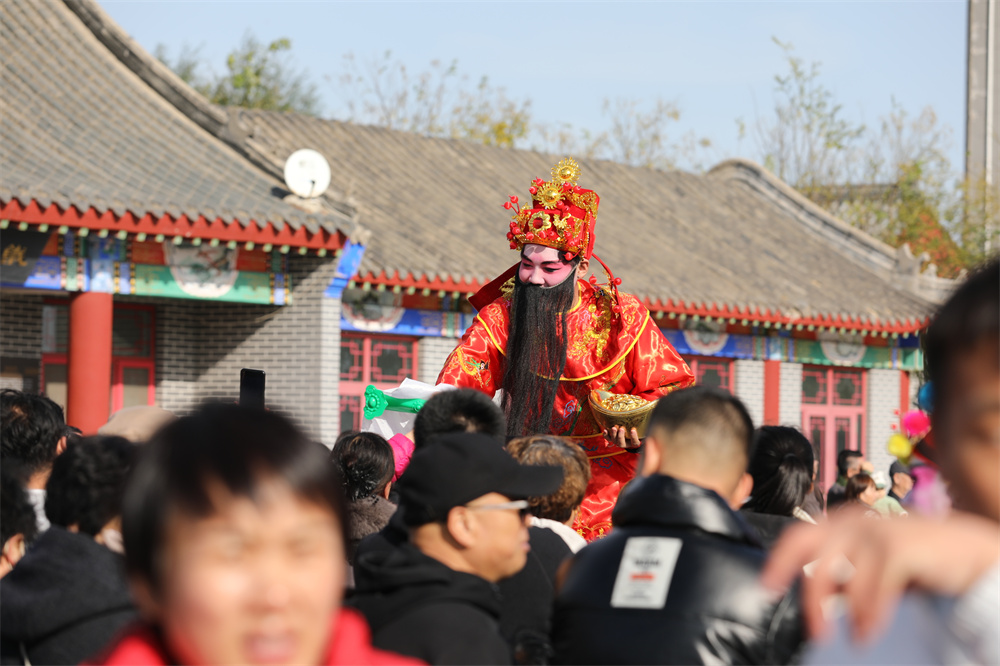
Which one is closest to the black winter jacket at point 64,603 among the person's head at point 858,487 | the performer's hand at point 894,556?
the performer's hand at point 894,556

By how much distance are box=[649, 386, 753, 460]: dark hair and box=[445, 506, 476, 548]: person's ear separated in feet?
1.36

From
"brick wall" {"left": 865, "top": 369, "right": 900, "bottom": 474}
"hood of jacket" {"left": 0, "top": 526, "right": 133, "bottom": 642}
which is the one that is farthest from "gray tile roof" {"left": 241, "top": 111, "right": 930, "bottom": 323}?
"hood of jacket" {"left": 0, "top": 526, "right": 133, "bottom": 642}

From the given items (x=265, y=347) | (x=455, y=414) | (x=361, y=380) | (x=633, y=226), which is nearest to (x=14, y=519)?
(x=455, y=414)

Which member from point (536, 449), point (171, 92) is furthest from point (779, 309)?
point (536, 449)

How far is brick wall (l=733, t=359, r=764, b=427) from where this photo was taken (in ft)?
53.4

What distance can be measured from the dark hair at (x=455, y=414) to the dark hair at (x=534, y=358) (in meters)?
1.57

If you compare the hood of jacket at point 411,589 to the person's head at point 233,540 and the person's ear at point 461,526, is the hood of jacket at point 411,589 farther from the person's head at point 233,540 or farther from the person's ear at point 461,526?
the person's head at point 233,540

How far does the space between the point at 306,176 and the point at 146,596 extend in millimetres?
10322

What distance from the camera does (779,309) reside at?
50.4 feet

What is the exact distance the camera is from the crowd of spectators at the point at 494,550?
111 cm

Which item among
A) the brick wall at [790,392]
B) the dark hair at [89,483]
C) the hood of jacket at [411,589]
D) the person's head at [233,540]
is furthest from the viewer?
the brick wall at [790,392]

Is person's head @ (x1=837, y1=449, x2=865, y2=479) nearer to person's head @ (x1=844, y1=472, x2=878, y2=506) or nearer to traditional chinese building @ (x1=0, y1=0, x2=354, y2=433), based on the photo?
person's head @ (x1=844, y1=472, x2=878, y2=506)

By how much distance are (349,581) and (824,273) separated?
52.3ft

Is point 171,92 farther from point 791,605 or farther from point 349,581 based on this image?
point 791,605
